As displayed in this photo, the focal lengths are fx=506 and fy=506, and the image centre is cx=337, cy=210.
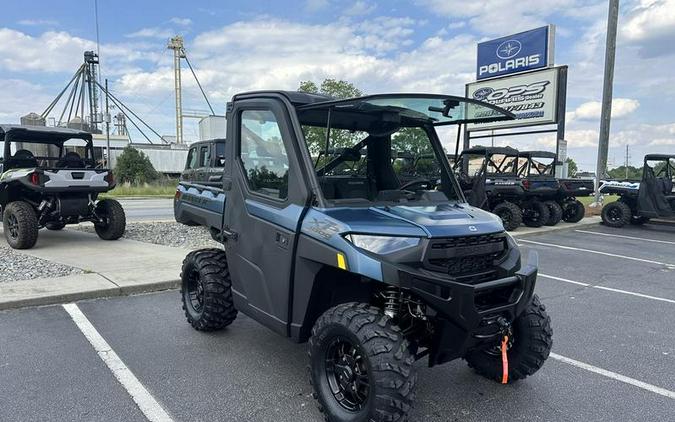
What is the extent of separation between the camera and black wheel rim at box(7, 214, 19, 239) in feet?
28.0

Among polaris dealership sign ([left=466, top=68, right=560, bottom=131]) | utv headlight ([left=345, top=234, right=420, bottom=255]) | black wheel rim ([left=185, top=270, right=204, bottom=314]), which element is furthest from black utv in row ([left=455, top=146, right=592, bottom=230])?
utv headlight ([left=345, top=234, right=420, bottom=255])

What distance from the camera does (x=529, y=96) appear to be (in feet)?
62.6

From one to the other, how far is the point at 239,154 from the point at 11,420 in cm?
236

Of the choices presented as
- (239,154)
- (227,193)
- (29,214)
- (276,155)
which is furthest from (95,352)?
(29,214)

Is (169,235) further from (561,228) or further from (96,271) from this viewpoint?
(561,228)

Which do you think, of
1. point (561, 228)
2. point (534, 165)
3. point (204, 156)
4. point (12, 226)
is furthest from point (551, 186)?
point (12, 226)

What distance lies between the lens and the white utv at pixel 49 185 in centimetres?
855

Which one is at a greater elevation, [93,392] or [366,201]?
[366,201]

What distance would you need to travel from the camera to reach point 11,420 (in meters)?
3.16

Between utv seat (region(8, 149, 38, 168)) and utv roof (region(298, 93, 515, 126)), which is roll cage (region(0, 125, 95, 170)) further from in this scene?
utv roof (region(298, 93, 515, 126))

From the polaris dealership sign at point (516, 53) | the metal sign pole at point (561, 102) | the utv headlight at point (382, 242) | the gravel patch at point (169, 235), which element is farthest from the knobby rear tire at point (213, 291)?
the polaris dealership sign at point (516, 53)

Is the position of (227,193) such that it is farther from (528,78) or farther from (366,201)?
(528,78)

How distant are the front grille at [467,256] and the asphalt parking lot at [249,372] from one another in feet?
3.18

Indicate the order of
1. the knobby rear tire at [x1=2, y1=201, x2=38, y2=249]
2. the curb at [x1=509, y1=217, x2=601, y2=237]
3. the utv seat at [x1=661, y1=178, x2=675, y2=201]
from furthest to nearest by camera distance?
the utv seat at [x1=661, y1=178, x2=675, y2=201] → the curb at [x1=509, y1=217, x2=601, y2=237] → the knobby rear tire at [x1=2, y1=201, x2=38, y2=249]
